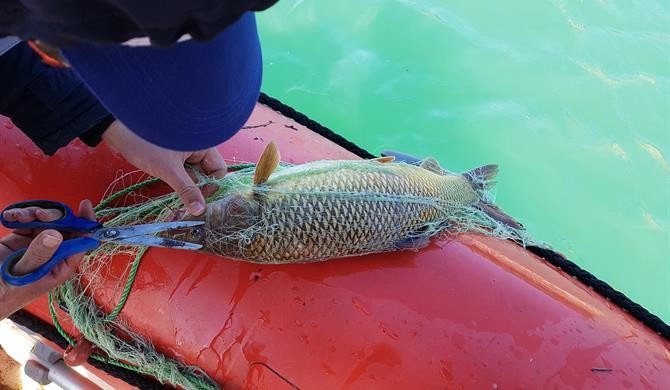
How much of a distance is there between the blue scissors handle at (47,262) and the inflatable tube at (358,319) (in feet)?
0.62

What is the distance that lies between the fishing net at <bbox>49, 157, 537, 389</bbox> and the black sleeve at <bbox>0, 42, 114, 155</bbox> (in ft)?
0.64

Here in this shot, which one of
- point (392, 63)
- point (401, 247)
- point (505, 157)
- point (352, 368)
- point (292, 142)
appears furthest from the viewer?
point (392, 63)

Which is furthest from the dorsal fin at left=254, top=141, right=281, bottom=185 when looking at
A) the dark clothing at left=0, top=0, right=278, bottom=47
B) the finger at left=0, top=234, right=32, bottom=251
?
the dark clothing at left=0, top=0, right=278, bottom=47

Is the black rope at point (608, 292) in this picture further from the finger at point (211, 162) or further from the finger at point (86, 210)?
the finger at point (86, 210)

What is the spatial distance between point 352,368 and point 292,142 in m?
0.82

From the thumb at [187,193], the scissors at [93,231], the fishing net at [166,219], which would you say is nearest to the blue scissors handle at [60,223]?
the scissors at [93,231]

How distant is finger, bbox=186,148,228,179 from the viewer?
1.58 m

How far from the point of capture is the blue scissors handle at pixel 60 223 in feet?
4.42

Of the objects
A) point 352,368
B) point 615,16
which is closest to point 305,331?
point 352,368

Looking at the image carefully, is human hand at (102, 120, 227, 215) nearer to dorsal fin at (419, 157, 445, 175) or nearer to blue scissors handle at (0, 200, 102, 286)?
blue scissors handle at (0, 200, 102, 286)

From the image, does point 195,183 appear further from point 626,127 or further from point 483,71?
point 626,127

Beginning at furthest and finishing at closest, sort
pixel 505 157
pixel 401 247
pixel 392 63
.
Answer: pixel 392 63, pixel 505 157, pixel 401 247

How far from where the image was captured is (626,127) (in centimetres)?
379

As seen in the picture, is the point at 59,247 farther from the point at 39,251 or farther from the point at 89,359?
the point at 89,359
